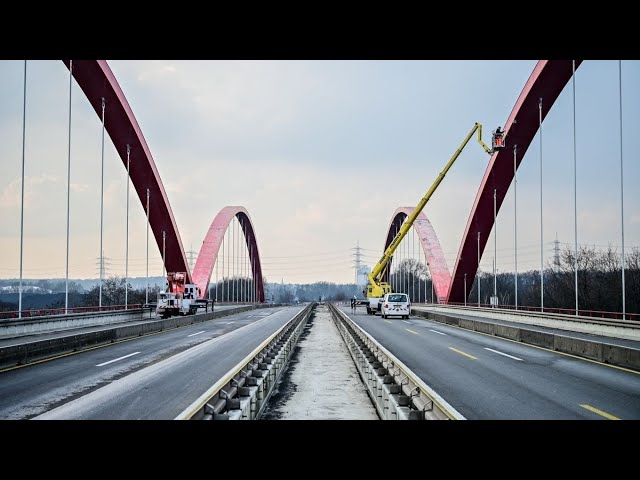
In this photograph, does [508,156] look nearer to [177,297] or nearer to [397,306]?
[397,306]

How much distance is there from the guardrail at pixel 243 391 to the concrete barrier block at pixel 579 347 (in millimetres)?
9651

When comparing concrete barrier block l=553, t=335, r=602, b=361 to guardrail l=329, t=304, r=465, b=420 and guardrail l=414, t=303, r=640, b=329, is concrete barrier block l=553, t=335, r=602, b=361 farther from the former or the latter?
guardrail l=329, t=304, r=465, b=420

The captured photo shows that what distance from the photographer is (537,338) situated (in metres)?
24.5

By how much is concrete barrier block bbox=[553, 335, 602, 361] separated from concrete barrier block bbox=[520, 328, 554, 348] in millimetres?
547

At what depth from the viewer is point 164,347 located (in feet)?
78.6

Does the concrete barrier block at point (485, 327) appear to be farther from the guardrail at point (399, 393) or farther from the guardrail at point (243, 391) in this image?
the guardrail at point (243, 391)

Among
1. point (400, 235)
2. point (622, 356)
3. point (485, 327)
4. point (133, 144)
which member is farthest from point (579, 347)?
point (133, 144)

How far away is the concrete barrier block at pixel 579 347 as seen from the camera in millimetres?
19094

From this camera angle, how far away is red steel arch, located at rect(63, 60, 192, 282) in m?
40.8
